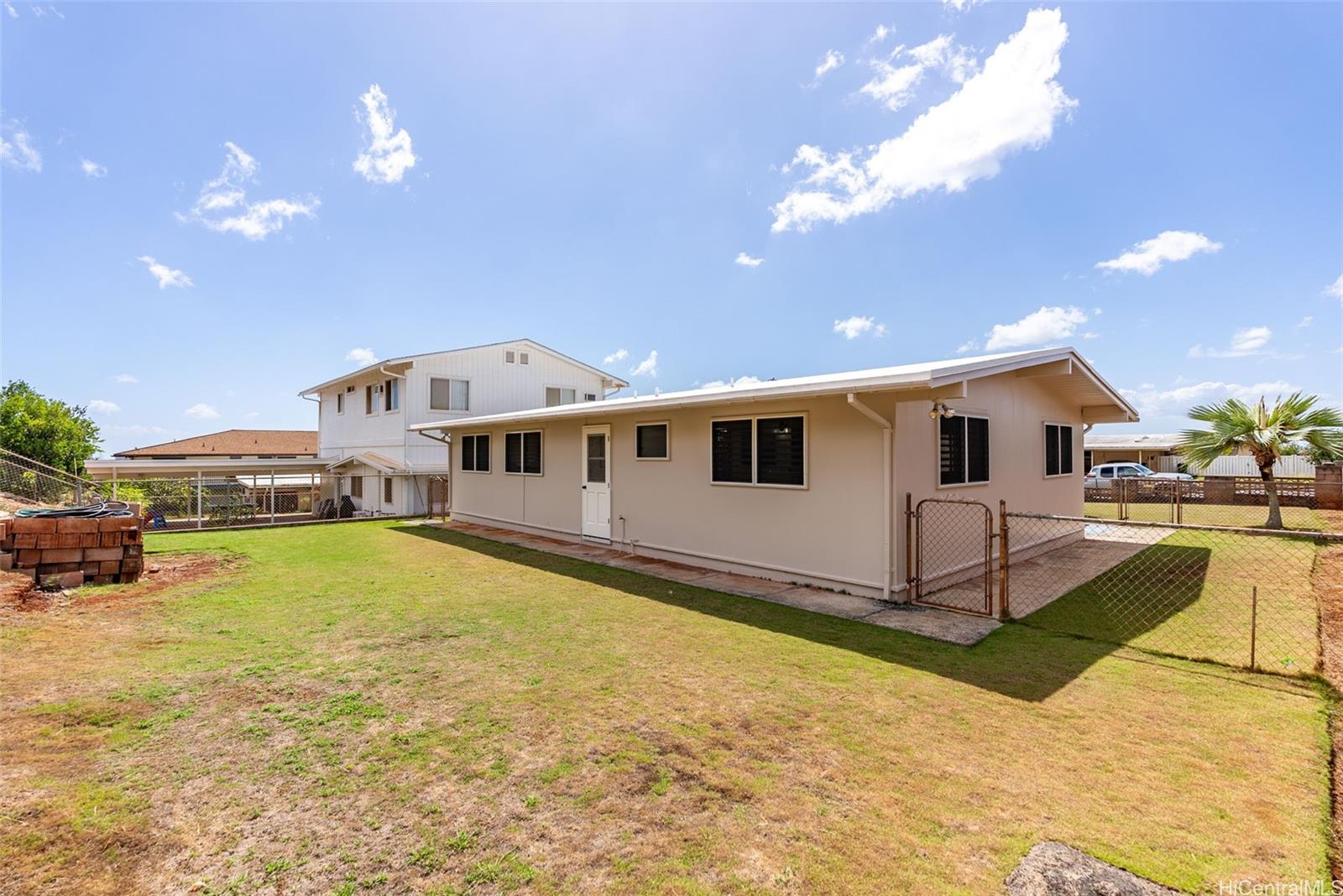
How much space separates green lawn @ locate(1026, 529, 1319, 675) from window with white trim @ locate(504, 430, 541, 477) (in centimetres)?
900

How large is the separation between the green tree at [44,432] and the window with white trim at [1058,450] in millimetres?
37359

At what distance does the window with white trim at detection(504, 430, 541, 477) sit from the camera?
458 inches

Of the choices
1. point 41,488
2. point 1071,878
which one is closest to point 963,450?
point 1071,878

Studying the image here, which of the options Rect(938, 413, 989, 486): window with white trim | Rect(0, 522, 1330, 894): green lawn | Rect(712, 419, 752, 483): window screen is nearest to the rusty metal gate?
Rect(938, 413, 989, 486): window with white trim

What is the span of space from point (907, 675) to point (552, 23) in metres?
11.4

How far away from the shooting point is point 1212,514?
1603 cm

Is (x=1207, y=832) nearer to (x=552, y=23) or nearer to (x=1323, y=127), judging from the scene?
(x=552, y=23)

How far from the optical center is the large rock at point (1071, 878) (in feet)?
6.45

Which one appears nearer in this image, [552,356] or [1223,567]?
[1223,567]

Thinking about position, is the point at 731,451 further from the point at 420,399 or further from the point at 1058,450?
the point at 420,399

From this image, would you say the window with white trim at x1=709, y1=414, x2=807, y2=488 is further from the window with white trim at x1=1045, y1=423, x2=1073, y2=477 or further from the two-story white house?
the two-story white house

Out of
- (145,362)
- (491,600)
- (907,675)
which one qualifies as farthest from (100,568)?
(145,362)

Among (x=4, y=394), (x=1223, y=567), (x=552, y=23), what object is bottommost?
(x=1223, y=567)

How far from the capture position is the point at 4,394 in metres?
30.6
